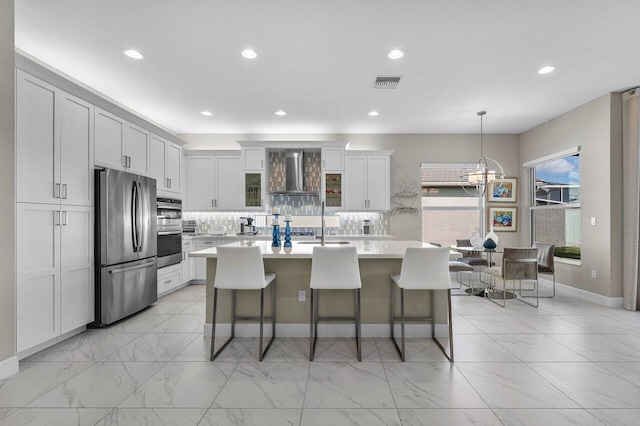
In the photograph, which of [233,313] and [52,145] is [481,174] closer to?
[233,313]

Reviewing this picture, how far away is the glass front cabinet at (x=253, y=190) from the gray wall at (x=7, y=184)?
3690 mm

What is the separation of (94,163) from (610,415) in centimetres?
492

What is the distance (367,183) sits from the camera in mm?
6074

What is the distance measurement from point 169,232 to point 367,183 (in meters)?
3.61

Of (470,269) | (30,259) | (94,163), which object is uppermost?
(94,163)

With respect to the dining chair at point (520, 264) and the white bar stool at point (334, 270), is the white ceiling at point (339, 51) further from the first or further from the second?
the dining chair at point (520, 264)

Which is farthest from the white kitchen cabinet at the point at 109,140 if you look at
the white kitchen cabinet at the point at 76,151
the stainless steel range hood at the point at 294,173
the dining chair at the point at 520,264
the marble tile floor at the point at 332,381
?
the dining chair at the point at 520,264

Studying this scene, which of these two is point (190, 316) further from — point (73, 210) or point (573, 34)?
point (573, 34)

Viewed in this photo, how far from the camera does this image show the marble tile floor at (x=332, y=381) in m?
1.97

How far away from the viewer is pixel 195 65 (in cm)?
350

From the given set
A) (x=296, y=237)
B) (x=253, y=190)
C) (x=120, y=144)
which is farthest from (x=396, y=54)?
(x=253, y=190)

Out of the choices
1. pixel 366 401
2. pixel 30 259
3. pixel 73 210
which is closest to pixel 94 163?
pixel 73 210

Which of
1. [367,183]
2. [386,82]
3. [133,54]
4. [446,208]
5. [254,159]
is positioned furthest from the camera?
[446,208]

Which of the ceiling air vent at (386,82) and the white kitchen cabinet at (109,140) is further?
the ceiling air vent at (386,82)
